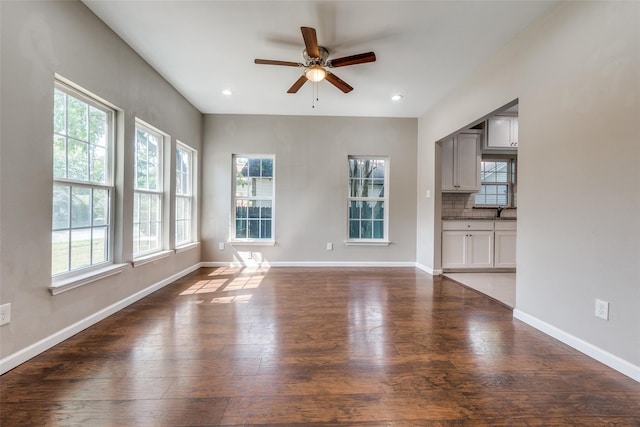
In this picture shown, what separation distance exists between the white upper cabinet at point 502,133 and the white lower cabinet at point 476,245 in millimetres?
1283

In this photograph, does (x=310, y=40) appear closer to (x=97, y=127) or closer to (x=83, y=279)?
(x=97, y=127)

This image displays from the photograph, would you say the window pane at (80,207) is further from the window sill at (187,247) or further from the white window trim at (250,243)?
the white window trim at (250,243)

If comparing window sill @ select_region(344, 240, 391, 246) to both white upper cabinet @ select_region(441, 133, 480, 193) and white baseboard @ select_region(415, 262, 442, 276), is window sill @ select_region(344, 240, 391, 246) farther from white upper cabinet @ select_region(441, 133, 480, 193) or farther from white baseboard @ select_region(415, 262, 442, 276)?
white upper cabinet @ select_region(441, 133, 480, 193)

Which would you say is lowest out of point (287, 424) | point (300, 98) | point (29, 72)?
point (287, 424)

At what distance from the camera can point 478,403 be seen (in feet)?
4.59

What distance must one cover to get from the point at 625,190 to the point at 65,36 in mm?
4059

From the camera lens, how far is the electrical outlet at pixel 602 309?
1.75 meters

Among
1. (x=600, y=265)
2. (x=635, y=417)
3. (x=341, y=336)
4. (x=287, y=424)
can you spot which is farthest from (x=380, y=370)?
(x=600, y=265)

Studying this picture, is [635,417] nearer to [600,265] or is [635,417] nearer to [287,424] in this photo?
[600,265]

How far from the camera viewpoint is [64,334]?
6.66 ft

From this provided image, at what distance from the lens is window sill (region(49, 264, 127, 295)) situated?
1.95m

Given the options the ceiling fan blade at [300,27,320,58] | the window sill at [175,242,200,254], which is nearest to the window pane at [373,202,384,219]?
the ceiling fan blade at [300,27,320,58]

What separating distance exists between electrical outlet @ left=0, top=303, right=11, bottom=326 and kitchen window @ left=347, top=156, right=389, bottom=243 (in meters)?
4.04

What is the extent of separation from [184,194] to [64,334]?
252 cm
